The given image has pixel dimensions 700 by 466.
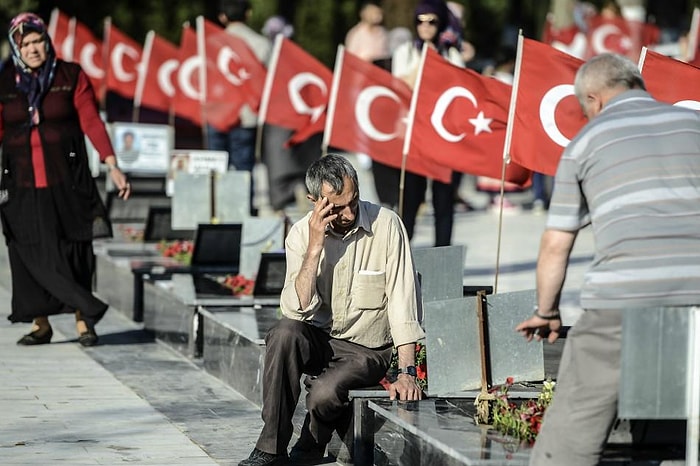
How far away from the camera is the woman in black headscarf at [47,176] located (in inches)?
392

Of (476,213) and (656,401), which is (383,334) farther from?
(476,213)

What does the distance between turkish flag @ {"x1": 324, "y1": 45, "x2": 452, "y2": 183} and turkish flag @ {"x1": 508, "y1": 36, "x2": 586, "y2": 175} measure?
301 centimetres

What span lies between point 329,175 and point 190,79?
38.6 feet

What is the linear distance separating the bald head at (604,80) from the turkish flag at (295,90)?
8.17 meters

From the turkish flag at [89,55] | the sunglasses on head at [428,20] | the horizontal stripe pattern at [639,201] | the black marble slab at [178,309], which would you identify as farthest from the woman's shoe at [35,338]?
the turkish flag at [89,55]

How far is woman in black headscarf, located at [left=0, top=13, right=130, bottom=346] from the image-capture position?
32.6ft

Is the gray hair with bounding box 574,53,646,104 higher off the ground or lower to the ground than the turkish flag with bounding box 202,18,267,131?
lower

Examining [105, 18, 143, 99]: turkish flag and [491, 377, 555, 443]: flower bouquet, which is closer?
[491, 377, 555, 443]: flower bouquet

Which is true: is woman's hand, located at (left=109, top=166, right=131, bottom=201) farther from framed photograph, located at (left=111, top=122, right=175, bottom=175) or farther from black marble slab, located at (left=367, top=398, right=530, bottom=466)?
framed photograph, located at (left=111, top=122, right=175, bottom=175)

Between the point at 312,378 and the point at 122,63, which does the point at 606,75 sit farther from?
the point at 122,63

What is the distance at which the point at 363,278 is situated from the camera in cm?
709

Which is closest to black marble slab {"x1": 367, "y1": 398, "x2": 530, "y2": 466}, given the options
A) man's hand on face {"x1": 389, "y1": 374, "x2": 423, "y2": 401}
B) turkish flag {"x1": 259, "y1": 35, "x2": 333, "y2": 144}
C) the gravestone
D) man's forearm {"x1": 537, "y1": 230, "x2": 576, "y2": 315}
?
man's hand on face {"x1": 389, "y1": 374, "x2": 423, "y2": 401}

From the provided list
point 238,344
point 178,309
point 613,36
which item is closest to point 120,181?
point 178,309

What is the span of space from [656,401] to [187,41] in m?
13.6
